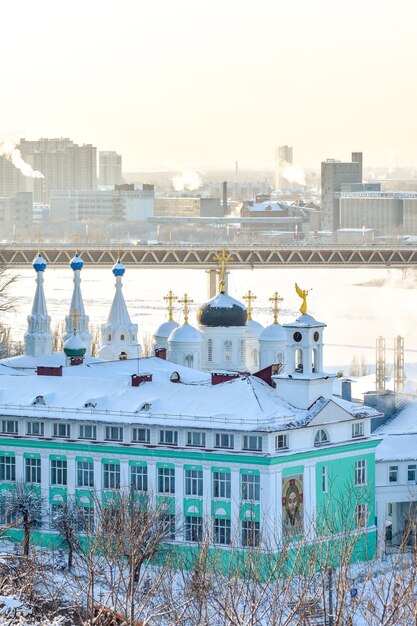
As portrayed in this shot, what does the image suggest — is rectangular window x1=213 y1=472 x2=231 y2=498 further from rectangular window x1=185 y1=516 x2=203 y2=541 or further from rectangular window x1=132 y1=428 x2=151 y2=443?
rectangular window x1=132 y1=428 x2=151 y2=443

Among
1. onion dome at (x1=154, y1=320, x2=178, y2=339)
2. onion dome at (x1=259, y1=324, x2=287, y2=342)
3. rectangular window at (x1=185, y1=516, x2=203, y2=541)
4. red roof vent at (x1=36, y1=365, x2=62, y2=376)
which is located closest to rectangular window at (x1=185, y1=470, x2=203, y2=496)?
rectangular window at (x1=185, y1=516, x2=203, y2=541)

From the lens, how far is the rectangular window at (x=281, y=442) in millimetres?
31031

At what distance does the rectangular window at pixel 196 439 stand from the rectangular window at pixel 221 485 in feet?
1.42

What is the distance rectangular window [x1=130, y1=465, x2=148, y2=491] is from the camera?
104ft

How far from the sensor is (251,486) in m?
A: 31.0

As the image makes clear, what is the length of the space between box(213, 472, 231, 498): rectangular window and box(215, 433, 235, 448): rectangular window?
345 mm

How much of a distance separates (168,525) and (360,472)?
3094mm

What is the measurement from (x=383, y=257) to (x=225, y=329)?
159 ft

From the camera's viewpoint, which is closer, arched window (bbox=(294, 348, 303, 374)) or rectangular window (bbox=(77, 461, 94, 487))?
rectangular window (bbox=(77, 461, 94, 487))

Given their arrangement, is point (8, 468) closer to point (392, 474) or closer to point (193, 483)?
point (193, 483)

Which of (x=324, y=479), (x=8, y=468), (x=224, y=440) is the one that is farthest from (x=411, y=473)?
(x=8, y=468)

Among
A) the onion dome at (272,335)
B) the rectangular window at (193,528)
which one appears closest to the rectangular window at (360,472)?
the rectangular window at (193,528)

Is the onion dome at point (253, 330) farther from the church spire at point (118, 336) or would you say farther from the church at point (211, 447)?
the church at point (211, 447)

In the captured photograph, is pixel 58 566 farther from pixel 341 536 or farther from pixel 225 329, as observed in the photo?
pixel 225 329
